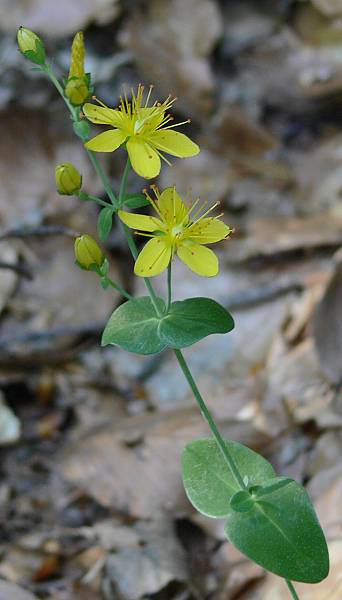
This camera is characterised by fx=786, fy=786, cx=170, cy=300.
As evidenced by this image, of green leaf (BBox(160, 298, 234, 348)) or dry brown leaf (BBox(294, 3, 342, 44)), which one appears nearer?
green leaf (BBox(160, 298, 234, 348))

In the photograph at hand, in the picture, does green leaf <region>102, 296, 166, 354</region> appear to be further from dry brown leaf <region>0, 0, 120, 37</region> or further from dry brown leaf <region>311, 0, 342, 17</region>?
dry brown leaf <region>311, 0, 342, 17</region>

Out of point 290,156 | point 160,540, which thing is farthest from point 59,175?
point 290,156

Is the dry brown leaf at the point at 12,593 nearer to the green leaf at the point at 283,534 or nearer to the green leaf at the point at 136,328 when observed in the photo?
the green leaf at the point at 283,534

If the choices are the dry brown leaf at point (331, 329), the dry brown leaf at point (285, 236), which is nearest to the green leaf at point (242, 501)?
the dry brown leaf at point (331, 329)

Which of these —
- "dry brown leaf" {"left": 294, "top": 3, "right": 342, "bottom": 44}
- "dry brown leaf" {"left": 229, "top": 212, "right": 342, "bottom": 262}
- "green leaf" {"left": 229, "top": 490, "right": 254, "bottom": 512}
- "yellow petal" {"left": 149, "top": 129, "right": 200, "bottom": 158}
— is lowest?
"green leaf" {"left": 229, "top": 490, "right": 254, "bottom": 512}

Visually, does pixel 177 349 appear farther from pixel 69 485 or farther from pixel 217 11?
pixel 217 11

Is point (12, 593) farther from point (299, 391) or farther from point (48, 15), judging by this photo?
point (48, 15)

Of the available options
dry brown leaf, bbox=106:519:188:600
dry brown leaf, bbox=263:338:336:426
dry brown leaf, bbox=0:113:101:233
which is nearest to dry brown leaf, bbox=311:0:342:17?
dry brown leaf, bbox=0:113:101:233
